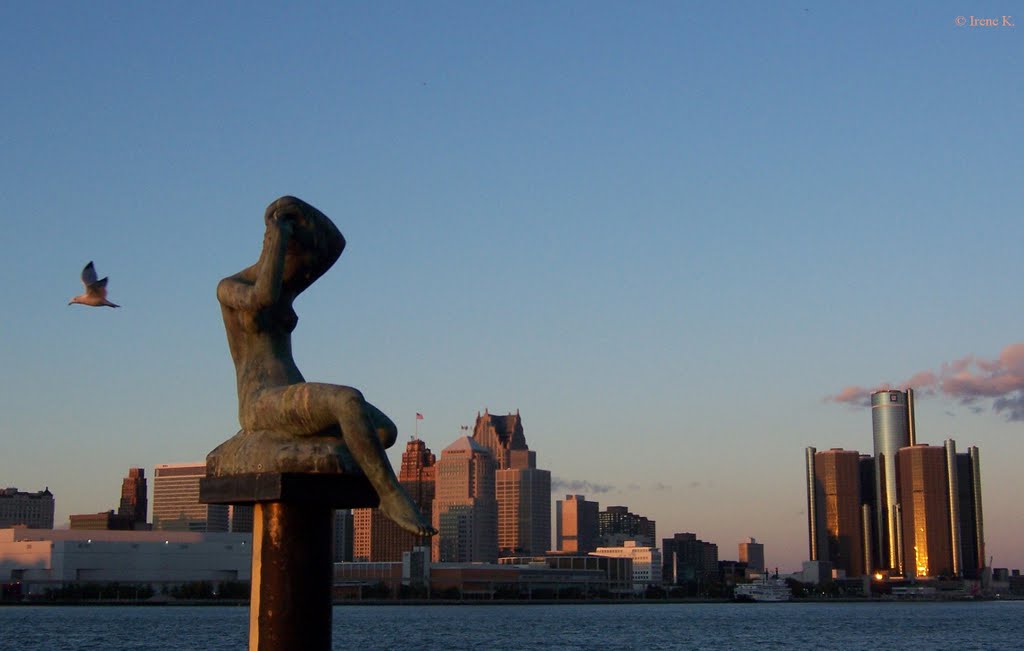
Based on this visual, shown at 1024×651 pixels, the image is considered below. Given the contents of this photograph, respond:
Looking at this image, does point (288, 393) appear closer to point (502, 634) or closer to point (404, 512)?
point (404, 512)

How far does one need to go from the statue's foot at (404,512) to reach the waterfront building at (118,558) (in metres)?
175

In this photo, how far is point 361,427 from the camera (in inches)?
395

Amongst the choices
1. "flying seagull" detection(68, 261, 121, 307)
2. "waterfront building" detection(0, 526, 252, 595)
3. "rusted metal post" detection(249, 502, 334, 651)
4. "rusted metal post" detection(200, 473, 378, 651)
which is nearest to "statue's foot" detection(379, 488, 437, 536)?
"rusted metal post" detection(200, 473, 378, 651)

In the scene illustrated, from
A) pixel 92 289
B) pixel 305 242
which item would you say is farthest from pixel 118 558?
pixel 305 242

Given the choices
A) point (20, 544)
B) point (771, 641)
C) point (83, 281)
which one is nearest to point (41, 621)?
point (20, 544)

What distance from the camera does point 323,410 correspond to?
10258mm

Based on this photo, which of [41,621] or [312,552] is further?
[41,621]

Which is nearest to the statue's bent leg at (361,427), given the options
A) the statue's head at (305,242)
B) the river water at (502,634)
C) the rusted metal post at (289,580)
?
the rusted metal post at (289,580)

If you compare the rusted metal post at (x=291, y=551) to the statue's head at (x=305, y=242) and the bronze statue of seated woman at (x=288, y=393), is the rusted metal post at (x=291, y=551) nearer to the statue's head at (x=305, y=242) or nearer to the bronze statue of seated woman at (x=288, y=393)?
the bronze statue of seated woman at (x=288, y=393)

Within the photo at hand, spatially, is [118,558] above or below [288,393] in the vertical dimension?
below

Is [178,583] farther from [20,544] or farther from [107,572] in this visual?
[20,544]

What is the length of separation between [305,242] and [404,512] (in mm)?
2558

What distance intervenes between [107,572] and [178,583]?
978 centimetres

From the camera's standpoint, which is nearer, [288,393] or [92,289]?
[288,393]
